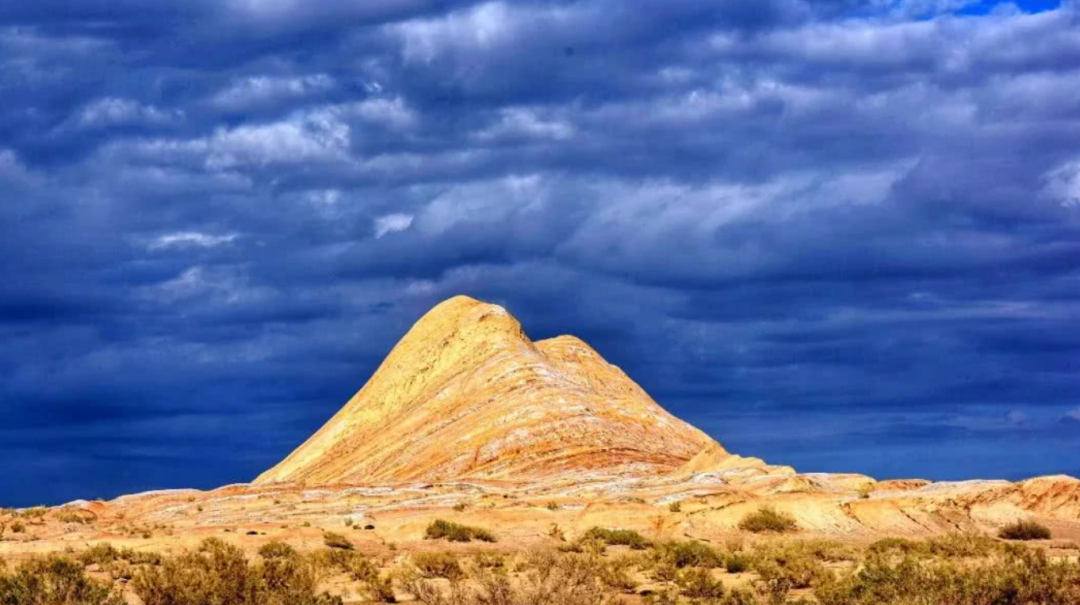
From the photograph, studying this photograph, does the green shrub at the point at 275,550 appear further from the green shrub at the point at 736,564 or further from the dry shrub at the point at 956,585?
the dry shrub at the point at 956,585

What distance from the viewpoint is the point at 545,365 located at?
76000 mm

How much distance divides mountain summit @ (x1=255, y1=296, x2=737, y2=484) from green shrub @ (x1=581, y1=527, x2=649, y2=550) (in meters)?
18.3

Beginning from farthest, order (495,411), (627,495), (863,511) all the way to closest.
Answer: (495,411), (627,495), (863,511)

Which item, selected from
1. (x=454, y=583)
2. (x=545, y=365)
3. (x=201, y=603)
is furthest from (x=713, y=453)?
(x=201, y=603)

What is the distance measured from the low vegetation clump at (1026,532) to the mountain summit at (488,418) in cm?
2007

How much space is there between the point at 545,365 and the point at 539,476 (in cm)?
1373

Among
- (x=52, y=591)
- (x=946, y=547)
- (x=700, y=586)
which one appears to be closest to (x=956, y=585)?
(x=700, y=586)

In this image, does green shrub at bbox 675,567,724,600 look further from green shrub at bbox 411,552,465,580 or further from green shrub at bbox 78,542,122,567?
green shrub at bbox 78,542,122,567

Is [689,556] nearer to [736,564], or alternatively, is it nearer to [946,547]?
[736,564]

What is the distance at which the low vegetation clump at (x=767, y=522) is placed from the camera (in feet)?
149

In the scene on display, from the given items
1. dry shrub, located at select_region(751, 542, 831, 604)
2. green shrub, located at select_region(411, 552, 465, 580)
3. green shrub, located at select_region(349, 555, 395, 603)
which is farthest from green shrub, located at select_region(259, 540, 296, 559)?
dry shrub, located at select_region(751, 542, 831, 604)

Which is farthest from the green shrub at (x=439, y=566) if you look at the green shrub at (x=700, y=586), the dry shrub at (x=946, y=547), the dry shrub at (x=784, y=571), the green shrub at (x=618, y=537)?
the dry shrub at (x=946, y=547)

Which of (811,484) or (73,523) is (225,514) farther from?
(811,484)

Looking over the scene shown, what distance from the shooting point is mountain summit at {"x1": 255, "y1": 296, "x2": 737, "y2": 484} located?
6556 cm
